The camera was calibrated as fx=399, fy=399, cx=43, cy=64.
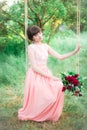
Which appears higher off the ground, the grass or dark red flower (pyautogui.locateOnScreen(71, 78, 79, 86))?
dark red flower (pyautogui.locateOnScreen(71, 78, 79, 86))

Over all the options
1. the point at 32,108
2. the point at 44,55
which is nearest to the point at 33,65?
the point at 44,55

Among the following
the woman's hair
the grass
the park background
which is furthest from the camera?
the park background

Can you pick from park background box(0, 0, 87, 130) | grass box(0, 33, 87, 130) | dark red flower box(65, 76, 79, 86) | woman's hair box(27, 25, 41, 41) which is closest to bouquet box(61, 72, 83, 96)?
dark red flower box(65, 76, 79, 86)

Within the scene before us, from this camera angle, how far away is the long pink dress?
4246 mm

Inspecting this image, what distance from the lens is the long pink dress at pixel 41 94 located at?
425 cm

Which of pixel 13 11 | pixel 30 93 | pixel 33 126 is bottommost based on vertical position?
pixel 33 126

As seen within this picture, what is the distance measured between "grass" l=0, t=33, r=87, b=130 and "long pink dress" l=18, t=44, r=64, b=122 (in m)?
0.09

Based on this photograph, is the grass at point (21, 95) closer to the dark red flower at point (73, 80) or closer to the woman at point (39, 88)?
the woman at point (39, 88)

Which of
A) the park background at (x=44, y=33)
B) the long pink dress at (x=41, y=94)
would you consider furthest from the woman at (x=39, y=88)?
the park background at (x=44, y=33)

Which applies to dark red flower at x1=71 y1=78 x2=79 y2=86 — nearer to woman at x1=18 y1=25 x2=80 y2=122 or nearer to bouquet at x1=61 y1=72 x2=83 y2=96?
bouquet at x1=61 y1=72 x2=83 y2=96

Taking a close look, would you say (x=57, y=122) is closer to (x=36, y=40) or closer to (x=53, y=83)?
(x=53, y=83)

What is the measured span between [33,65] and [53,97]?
41cm

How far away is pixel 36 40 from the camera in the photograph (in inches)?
171

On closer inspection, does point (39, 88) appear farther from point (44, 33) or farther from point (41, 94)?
point (44, 33)
